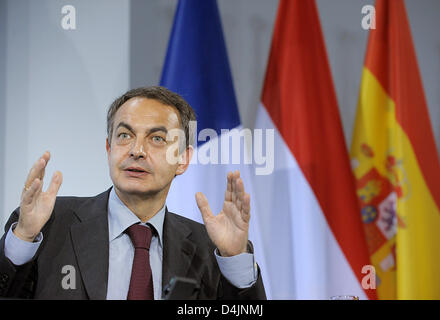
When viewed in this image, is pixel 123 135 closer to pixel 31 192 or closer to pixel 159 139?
pixel 159 139

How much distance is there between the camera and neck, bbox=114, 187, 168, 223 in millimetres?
1642

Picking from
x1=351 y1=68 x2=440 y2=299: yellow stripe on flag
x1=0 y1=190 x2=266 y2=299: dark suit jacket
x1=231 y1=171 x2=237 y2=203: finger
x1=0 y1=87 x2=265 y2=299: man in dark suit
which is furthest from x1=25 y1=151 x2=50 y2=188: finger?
x1=351 y1=68 x2=440 y2=299: yellow stripe on flag

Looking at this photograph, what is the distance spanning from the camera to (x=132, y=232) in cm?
156

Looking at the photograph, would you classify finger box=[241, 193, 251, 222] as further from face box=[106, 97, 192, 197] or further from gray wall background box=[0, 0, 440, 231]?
gray wall background box=[0, 0, 440, 231]

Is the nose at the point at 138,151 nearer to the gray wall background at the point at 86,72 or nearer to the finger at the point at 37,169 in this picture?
the finger at the point at 37,169

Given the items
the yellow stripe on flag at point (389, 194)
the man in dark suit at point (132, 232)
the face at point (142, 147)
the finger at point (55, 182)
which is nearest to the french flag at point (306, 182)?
the yellow stripe on flag at point (389, 194)

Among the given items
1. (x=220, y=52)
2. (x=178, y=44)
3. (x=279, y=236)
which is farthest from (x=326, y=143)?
(x=178, y=44)

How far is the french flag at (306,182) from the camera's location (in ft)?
8.86

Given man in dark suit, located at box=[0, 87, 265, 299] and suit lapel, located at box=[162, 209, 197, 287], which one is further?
suit lapel, located at box=[162, 209, 197, 287]

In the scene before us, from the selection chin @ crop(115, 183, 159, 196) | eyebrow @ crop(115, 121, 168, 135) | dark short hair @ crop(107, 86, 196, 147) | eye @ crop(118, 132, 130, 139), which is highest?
dark short hair @ crop(107, 86, 196, 147)

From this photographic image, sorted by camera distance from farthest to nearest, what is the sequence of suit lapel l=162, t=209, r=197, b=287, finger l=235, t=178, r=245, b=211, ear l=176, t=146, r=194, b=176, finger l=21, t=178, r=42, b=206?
ear l=176, t=146, r=194, b=176
suit lapel l=162, t=209, r=197, b=287
finger l=235, t=178, r=245, b=211
finger l=21, t=178, r=42, b=206

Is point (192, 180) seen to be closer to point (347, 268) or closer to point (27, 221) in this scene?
point (347, 268)

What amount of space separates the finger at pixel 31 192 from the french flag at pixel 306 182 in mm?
1651
